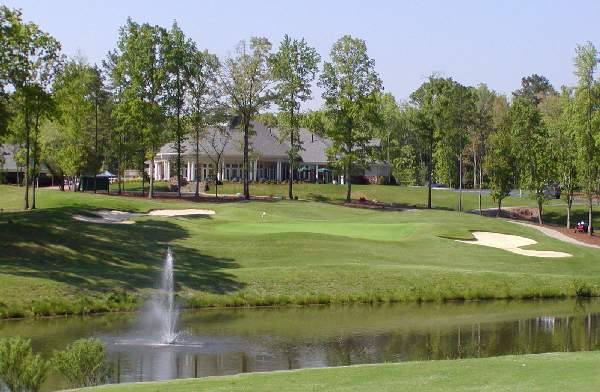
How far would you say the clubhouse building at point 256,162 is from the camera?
11362 centimetres

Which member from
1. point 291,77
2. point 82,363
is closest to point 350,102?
point 291,77

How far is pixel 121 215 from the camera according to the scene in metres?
61.3

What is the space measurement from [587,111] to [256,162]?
173 feet

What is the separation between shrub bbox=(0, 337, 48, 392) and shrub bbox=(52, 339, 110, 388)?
76 cm

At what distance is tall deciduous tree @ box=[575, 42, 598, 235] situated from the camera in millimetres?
70062

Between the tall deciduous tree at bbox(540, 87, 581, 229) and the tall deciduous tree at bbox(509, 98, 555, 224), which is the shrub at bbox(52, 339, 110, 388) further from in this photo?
the tall deciduous tree at bbox(509, 98, 555, 224)

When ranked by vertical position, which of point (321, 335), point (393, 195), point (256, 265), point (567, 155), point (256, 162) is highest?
point (567, 155)

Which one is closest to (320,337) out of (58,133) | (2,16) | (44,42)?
(2,16)

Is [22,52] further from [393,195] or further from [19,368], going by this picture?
[393,195]

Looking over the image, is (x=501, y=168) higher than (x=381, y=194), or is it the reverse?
(x=501, y=168)

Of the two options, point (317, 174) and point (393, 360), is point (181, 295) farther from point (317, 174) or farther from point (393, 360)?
point (317, 174)

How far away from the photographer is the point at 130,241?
47.9m

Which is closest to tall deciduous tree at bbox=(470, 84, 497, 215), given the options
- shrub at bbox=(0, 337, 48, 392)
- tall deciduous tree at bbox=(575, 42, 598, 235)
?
tall deciduous tree at bbox=(575, 42, 598, 235)

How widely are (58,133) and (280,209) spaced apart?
28.5 meters
